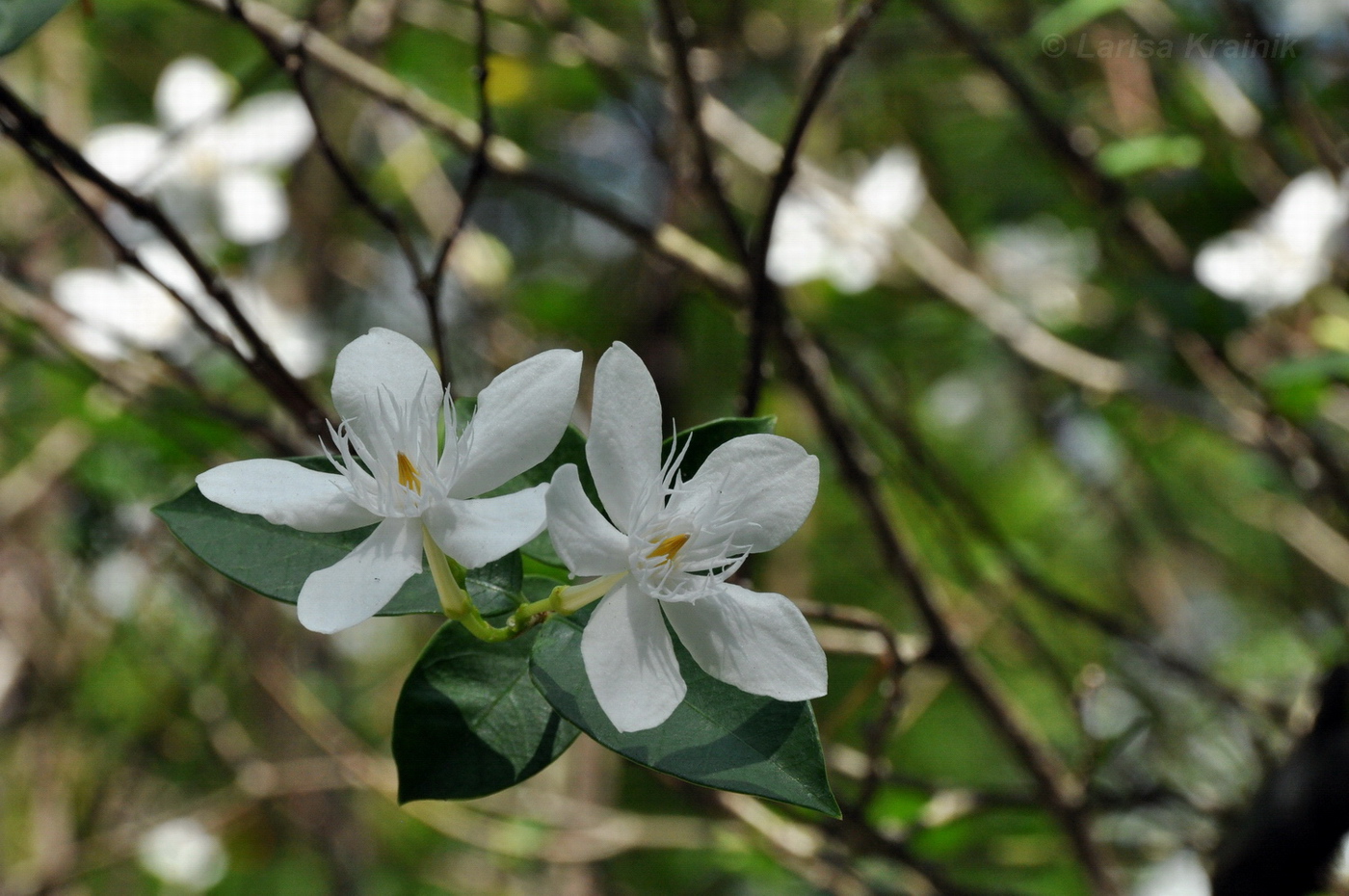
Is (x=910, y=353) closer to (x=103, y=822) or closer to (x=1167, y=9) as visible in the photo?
(x=1167, y=9)

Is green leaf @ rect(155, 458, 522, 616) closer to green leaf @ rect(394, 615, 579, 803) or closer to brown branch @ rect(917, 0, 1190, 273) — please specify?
green leaf @ rect(394, 615, 579, 803)

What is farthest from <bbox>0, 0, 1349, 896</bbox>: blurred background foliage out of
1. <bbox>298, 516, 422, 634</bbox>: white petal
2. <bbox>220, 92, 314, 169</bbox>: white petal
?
<bbox>298, 516, 422, 634</bbox>: white petal

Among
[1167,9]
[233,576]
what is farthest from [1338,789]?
[1167,9]

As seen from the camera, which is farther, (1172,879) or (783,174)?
(1172,879)

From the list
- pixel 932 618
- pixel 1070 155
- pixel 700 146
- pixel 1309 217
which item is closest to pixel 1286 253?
pixel 1309 217

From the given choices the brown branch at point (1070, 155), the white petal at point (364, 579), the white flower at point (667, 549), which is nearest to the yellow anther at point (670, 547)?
the white flower at point (667, 549)

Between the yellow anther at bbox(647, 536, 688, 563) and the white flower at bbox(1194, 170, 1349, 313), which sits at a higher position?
the white flower at bbox(1194, 170, 1349, 313)

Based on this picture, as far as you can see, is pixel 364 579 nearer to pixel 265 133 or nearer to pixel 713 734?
pixel 713 734
